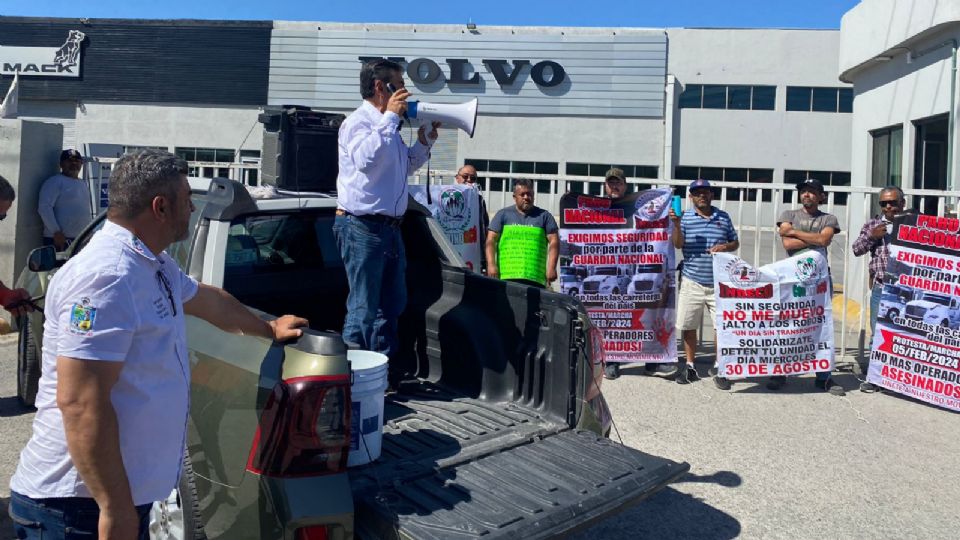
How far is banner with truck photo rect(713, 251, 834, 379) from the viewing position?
7.43 meters

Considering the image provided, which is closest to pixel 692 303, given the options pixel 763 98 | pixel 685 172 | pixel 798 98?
pixel 685 172

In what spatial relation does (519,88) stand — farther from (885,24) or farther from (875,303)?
(875,303)

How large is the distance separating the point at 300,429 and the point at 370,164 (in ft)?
6.23

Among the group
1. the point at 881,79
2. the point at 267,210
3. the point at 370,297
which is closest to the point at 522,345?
the point at 370,297

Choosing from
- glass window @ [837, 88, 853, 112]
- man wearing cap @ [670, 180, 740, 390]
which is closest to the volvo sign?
glass window @ [837, 88, 853, 112]

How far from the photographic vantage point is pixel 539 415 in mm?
4129

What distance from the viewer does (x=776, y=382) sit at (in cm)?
747

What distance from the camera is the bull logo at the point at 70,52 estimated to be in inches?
1309

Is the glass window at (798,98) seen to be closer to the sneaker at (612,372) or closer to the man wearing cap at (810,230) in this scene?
the man wearing cap at (810,230)

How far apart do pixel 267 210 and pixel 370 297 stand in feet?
2.23

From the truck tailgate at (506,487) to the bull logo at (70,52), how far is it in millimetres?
34635

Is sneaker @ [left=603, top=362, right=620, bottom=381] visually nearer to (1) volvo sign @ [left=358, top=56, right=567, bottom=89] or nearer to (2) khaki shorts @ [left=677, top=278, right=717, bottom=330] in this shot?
(2) khaki shorts @ [left=677, top=278, right=717, bottom=330]

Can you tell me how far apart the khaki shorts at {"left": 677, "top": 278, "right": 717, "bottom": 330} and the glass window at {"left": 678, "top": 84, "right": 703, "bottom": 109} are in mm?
26395

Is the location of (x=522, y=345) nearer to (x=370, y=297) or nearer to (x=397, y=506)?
(x=370, y=297)
